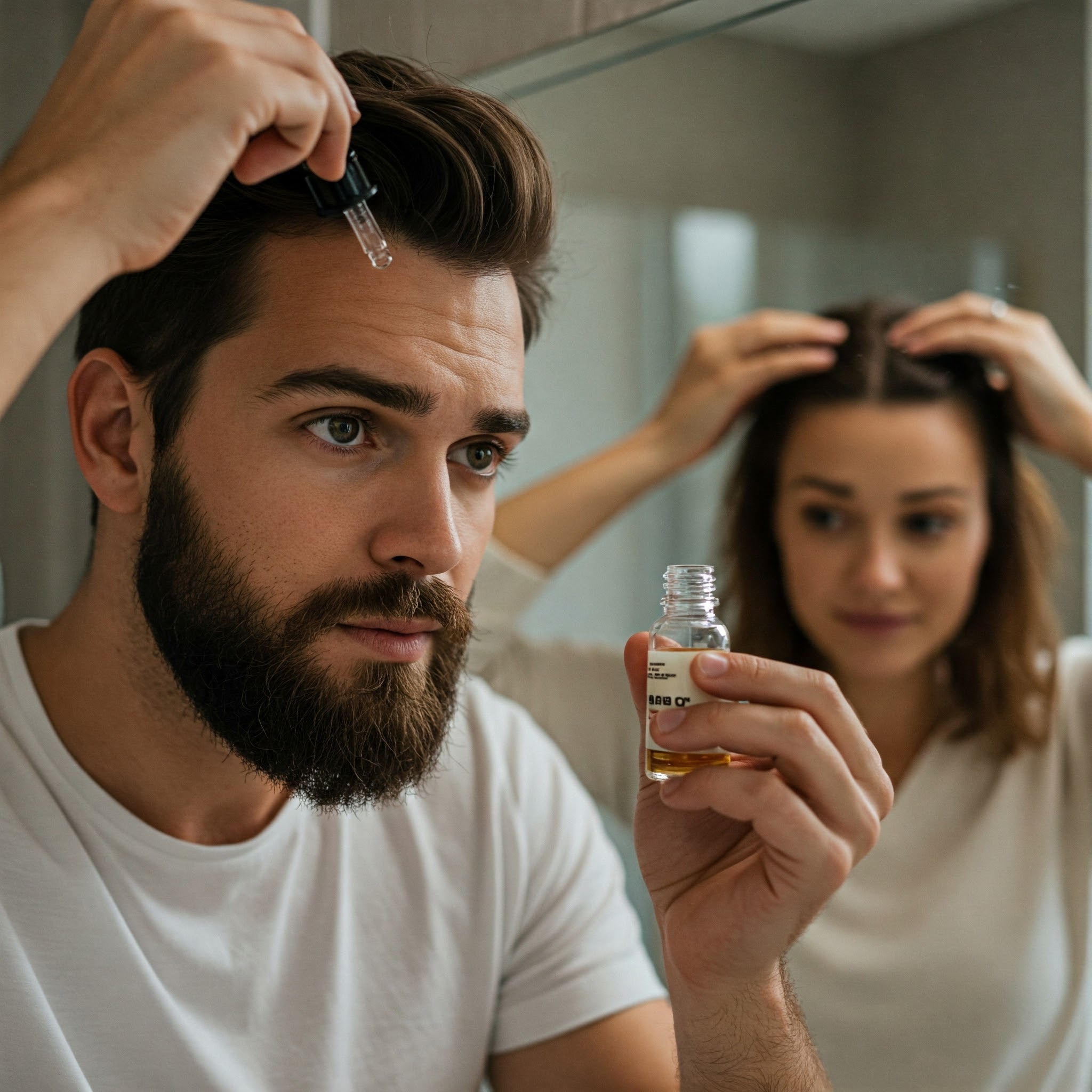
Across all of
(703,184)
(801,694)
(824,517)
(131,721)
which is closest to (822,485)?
(824,517)

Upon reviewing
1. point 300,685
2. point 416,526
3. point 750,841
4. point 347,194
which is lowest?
point 750,841

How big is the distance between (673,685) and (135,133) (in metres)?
0.46

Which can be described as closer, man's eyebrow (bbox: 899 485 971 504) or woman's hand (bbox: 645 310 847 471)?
man's eyebrow (bbox: 899 485 971 504)

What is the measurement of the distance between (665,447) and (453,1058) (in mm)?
694

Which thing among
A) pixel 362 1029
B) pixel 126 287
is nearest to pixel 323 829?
pixel 362 1029

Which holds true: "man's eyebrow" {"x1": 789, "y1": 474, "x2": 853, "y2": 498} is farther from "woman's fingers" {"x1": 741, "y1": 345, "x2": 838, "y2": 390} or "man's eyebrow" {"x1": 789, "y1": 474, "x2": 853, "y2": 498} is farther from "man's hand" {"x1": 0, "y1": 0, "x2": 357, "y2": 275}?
"man's hand" {"x1": 0, "y1": 0, "x2": 357, "y2": 275}

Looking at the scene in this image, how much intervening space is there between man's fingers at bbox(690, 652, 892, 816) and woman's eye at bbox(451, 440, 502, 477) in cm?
32

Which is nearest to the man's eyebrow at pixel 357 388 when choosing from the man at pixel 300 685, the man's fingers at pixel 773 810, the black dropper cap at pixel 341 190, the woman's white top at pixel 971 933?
the man at pixel 300 685

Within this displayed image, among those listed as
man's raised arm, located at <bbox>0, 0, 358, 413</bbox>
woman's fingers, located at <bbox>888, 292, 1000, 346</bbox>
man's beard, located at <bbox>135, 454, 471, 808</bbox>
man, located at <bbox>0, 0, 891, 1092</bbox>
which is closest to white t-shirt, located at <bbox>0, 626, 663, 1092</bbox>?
man, located at <bbox>0, 0, 891, 1092</bbox>

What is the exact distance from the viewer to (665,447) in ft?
4.29

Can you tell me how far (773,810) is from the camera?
73 cm

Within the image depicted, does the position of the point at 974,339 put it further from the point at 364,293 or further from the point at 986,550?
the point at 364,293

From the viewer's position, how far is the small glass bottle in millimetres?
707

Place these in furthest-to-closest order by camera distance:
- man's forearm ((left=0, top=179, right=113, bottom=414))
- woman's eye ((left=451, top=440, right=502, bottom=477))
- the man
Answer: woman's eye ((left=451, top=440, right=502, bottom=477)) → the man → man's forearm ((left=0, top=179, right=113, bottom=414))
